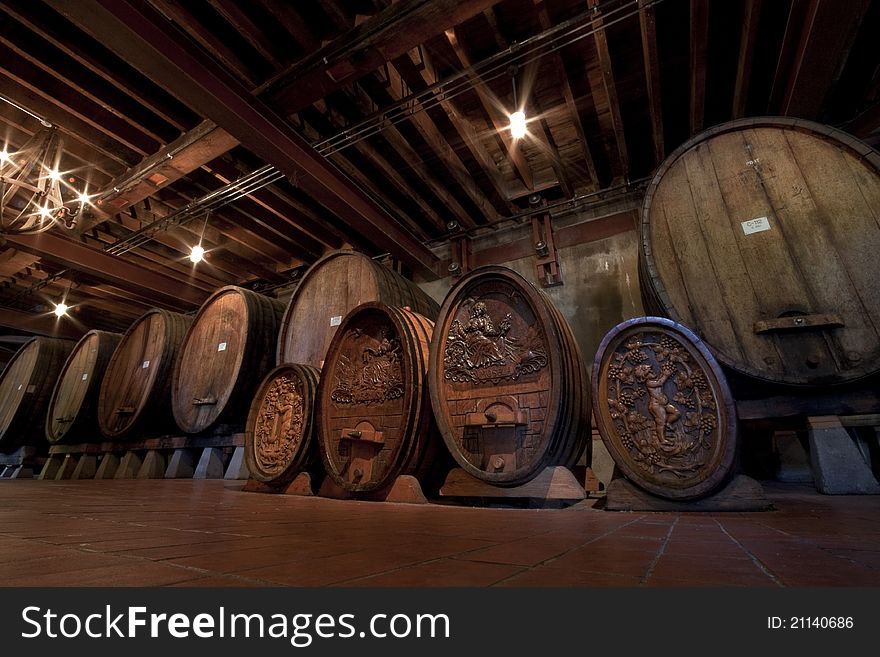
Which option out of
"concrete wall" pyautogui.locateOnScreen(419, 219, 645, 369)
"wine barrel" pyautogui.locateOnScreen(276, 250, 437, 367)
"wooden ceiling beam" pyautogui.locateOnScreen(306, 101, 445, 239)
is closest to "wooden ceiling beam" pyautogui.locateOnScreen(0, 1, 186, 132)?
"wooden ceiling beam" pyautogui.locateOnScreen(306, 101, 445, 239)

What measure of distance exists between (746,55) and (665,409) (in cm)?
333

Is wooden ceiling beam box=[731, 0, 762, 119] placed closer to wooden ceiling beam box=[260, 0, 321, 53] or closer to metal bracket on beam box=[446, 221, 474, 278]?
metal bracket on beam box=[446, 221, 474, 278]

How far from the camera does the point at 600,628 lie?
0.53 m

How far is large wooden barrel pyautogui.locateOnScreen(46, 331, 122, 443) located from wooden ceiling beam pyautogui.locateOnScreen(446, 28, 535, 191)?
700cm

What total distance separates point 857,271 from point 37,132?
7182 millimetres

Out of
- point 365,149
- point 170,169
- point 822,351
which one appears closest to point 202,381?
point 170,169

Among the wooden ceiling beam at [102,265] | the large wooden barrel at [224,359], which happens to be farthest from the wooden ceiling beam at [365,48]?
the wooden ceiling beam at [102,265]

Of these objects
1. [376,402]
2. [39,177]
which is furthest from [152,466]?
[376,402]

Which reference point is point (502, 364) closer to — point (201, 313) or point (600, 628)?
point (600, 628)

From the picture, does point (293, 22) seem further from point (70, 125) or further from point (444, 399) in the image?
point (444, 399)

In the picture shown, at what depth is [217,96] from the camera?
11.1 ft

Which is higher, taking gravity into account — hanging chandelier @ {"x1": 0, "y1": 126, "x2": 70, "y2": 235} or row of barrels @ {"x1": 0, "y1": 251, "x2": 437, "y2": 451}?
hanging chandelier @ {"x1": 0, "y1": 126, "x2": 70, "y2": 235}

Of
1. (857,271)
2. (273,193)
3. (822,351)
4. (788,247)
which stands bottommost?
(822,351)

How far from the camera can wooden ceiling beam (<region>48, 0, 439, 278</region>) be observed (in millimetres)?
2822
